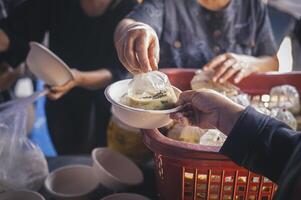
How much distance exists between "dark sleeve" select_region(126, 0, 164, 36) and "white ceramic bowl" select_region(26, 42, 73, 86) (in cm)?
26

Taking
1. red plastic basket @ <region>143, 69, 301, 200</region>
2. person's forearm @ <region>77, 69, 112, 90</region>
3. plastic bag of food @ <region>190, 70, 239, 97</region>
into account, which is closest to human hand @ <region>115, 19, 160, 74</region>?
red plastic basket @ <region>143, 69, 301, 200</region>

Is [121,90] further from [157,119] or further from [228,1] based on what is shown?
[228,1]

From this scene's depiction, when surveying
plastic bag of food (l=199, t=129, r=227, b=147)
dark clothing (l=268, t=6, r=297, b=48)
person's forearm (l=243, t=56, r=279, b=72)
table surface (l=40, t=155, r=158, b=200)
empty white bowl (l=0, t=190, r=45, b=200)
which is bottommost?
table surface (l=40, t=155, r=158, b=200)

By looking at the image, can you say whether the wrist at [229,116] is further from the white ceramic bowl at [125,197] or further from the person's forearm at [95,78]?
the person's forearm at [95,78]

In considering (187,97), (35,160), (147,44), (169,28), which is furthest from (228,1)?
(35,160)

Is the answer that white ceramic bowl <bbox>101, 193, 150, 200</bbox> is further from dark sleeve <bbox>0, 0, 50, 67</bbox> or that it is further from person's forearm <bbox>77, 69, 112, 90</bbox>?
dark sleeve <bbox>0, 0, 50, 67</bbox>

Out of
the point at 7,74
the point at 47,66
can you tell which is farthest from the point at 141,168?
the point at 7,74

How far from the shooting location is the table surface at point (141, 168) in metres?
0.95

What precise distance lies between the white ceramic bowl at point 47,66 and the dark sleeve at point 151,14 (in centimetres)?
26

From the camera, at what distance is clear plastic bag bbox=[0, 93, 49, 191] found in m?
0.94

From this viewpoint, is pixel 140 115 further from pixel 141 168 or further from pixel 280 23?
pixel 280 23

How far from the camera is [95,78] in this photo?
1389 mm

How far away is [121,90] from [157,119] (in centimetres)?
13

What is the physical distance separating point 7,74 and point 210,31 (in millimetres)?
835
